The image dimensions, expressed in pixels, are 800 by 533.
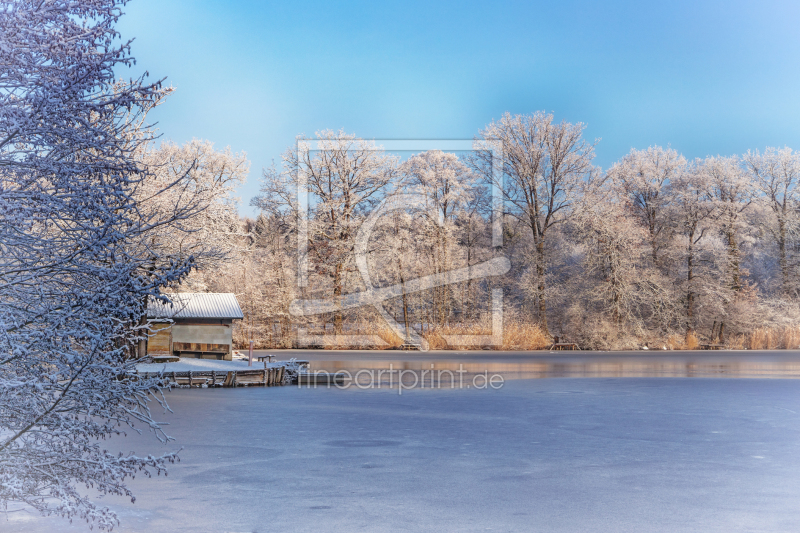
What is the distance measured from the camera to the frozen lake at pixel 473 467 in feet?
26.0

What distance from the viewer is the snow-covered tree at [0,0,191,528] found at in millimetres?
5980

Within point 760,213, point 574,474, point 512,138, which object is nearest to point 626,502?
point 574,474

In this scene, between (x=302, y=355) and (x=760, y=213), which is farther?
(x=760, y=213)

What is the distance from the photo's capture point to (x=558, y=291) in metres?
45.7

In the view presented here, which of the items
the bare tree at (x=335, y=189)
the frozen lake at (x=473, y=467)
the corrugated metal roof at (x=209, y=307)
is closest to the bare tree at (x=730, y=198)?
the bare tree at (x=335, y=189)

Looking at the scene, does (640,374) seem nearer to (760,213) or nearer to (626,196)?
(626,196)

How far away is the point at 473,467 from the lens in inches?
415

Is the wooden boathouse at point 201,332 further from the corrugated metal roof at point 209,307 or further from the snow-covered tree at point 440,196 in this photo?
the snow-covered tree at point 440,196

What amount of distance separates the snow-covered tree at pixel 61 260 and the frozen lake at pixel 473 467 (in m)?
1.82

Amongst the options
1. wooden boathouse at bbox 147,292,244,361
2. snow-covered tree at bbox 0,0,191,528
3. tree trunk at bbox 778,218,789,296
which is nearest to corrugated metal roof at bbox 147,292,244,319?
wooden boathouse at bbox 147,292,244,361

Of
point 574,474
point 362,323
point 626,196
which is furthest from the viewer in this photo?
point 626,196

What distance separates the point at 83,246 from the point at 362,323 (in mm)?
39251

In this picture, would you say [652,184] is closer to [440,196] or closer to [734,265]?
[734,265]

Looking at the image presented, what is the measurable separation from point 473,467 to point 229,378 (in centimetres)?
1421
